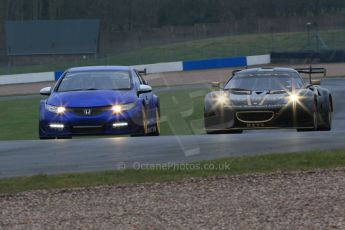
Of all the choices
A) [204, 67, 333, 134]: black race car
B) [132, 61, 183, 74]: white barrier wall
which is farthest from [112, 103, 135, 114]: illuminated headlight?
[132, 61, 183, 74]: white barrier wall

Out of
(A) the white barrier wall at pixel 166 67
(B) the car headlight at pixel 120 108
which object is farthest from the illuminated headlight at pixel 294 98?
(A) the white barrier wall at pixel 166 67

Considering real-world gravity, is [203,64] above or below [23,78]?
above

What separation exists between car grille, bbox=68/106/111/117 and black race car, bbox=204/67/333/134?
7.18 feet

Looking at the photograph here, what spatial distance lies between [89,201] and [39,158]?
10.2ft

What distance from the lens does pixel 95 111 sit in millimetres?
13547

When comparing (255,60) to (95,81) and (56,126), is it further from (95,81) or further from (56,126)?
(56,126)

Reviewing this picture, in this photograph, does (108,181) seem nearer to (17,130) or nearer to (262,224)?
(262,224)

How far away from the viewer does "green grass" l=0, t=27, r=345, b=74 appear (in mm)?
70188

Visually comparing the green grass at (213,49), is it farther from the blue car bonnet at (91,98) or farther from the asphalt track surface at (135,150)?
the asphalt track surface at (135,150)

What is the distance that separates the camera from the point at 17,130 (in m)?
22.0

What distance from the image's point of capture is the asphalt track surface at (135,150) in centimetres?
983

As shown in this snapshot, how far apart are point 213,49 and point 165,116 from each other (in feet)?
174

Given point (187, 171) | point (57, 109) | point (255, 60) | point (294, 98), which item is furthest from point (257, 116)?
point (255, 60)

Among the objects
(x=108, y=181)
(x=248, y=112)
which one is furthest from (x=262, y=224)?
(x=248, y=112)
